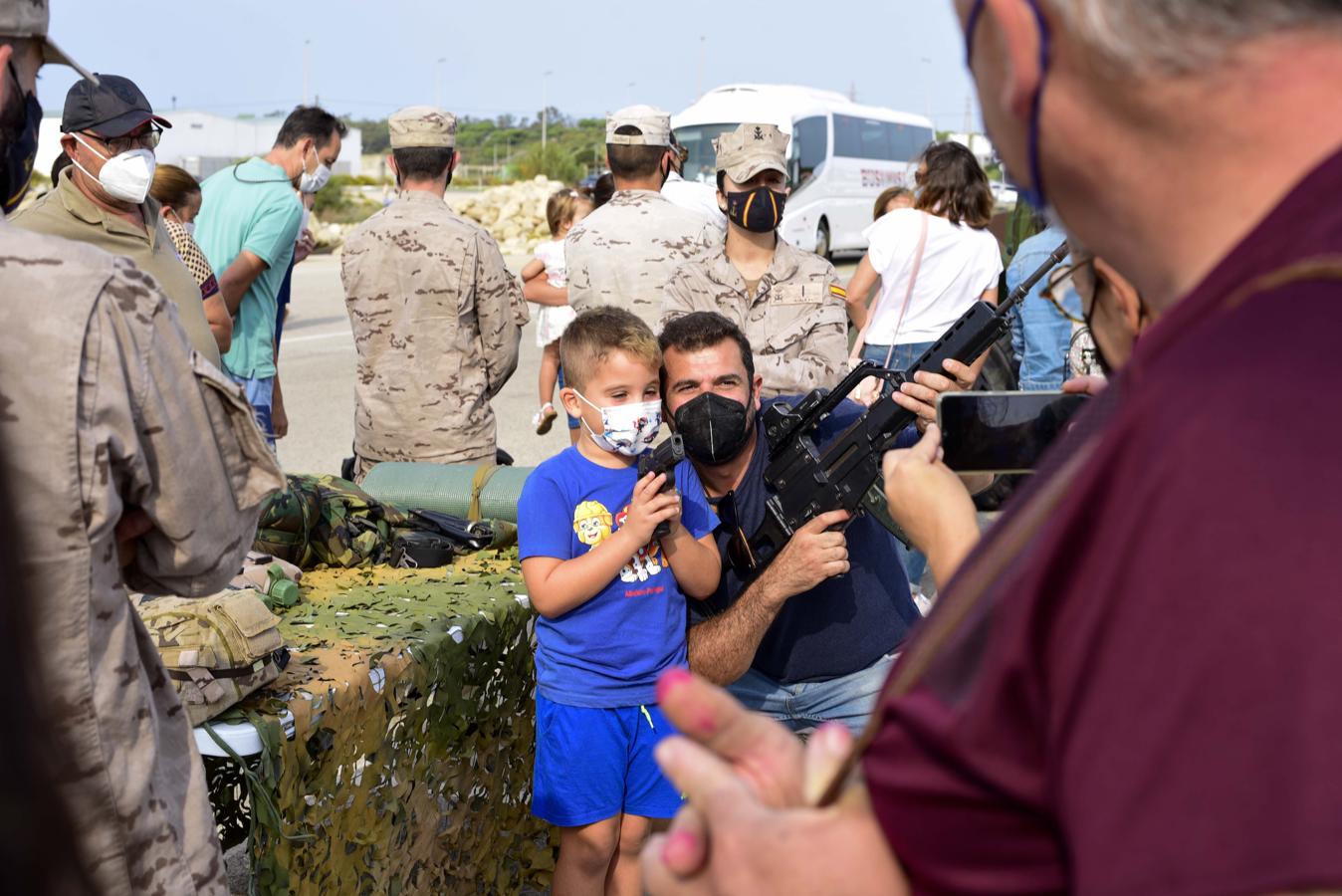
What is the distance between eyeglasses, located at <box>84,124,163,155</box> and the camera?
4305 mm

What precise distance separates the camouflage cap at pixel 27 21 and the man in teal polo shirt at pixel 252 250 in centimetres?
378

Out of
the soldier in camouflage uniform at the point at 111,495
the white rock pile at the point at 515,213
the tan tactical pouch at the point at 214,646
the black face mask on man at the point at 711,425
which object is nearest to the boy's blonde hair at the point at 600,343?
the black face mask on man at the point at 711,425

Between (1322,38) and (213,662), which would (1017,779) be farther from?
(213,662)

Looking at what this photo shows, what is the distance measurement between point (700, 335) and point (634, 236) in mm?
1910

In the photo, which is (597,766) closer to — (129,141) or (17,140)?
(17,140)

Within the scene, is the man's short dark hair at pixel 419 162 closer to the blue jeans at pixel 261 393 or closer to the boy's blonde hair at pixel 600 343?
the blue jeans at pixel 261 393

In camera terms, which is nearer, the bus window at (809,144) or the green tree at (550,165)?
the bus window at (809,144)

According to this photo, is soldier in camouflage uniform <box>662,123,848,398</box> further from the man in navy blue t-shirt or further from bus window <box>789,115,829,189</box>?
bus window <box>789,115,829,189</box>

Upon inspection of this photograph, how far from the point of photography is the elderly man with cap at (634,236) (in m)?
5.22

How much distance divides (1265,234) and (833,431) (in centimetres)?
280

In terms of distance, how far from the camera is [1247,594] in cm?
70

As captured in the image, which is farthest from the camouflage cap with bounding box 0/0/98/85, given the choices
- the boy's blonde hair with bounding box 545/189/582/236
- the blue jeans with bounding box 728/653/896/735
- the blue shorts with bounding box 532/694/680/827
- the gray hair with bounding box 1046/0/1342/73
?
the boy's blonde hair with bounding box 545/189/582/236

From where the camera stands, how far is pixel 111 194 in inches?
169

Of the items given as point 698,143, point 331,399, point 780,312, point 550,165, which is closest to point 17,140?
point 780,312
